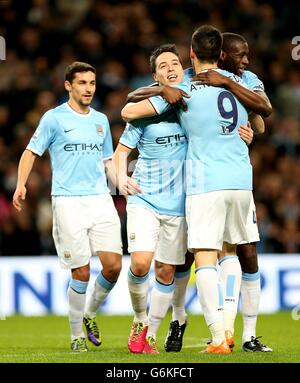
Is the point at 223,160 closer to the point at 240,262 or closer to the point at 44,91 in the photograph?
the point at 240,262

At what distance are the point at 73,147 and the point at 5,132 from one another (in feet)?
22.4

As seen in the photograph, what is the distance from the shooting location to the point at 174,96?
7617 millimetres

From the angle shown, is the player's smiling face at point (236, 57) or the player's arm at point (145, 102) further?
the player's smiling face at point (236, 57)

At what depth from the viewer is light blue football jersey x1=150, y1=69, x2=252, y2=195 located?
7613 millimetres

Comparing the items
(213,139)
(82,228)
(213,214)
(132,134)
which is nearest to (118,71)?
(82,228)

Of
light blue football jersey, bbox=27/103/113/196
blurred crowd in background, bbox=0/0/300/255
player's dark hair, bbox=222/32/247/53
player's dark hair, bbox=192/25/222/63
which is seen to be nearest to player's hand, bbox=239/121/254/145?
player's dark hair, bbox=192/25/222/63

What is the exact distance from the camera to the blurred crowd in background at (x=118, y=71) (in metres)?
14.1

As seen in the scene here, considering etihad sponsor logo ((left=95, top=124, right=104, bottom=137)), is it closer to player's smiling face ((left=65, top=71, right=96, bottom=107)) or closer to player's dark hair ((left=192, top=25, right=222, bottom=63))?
player's smiling face ((left=65, top=71, right=96, bottom=107))

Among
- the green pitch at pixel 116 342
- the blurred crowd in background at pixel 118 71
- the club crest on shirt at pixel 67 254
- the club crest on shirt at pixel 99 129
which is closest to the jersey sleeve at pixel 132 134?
the club crest on shirt at pixel 99 129

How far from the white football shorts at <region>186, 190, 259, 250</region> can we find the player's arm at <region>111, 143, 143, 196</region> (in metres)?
0.56

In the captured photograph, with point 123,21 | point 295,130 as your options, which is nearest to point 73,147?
point 295,130

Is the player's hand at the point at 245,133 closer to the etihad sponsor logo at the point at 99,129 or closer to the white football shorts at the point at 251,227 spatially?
the white football shorts at the point at 251,227

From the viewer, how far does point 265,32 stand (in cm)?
1734

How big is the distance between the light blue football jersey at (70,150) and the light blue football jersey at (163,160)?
0.53m
